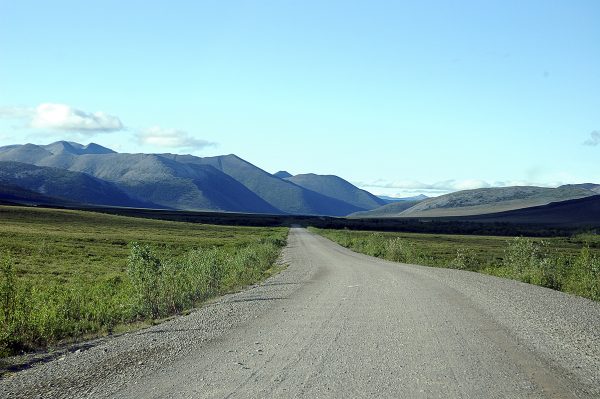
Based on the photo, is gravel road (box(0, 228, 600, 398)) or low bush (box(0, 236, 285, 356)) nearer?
gravel road (box(0, 228, 600, 398))

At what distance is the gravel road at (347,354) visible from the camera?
25.5 feet

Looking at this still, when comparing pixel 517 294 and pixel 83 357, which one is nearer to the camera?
pixel 83 357

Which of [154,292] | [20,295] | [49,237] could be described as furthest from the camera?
[49,237]

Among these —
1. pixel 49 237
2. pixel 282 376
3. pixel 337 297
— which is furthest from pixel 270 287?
pixel 49 237

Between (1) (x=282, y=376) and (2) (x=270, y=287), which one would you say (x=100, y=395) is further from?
(2) (x=270, y=287)

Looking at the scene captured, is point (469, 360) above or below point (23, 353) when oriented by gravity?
above

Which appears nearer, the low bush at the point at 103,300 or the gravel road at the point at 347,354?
the gravel road at the point at 347,354

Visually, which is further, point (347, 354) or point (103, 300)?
point (103, 300)

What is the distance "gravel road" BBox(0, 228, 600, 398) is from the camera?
307 inches

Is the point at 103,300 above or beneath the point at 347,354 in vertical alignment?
beneath

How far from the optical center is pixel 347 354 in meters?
9.86

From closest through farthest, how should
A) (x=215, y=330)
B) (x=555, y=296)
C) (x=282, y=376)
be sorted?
(x=282, y=376)
(x=215, y=330)
(x=555, y=296)

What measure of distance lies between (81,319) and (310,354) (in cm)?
735

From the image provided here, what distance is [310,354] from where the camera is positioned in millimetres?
9844
